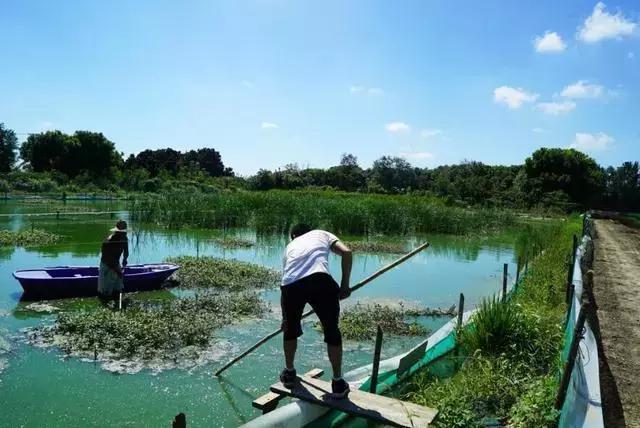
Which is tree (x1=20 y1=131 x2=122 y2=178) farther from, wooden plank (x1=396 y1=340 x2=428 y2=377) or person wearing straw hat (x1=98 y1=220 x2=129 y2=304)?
wooden plank (x1=396 y1=340 x2=428 y2=377)

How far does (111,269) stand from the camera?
7.57 metres

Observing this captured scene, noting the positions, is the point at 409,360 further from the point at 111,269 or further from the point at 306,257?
the point at 111,269

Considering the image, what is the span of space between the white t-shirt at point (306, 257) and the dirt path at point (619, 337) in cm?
261

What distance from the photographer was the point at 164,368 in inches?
206

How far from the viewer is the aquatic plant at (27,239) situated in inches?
506

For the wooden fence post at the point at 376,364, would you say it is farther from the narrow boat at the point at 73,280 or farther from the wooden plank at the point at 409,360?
the narrow boat at the point at 73,280

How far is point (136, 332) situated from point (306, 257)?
326cm

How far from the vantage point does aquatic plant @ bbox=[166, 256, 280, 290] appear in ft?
30.3

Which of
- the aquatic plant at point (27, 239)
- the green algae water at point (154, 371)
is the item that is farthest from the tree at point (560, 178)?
the aquatic plant at point (27, 239)

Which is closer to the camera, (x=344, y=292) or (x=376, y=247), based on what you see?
(x=344, y=292)

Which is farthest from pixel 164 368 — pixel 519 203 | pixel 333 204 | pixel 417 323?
pixel 519 203

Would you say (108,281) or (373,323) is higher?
(108,281)

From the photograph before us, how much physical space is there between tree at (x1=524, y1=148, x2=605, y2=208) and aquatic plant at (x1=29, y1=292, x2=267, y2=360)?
36.8 m

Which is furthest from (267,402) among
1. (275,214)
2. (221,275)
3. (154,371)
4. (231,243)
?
(275,214)
